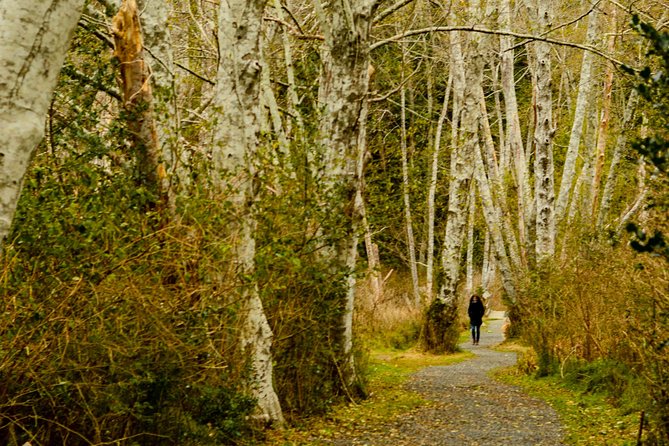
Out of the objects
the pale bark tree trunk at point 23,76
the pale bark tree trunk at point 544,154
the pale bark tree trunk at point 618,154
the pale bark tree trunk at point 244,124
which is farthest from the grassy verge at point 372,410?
the pale bark tree trunk at point 23,76

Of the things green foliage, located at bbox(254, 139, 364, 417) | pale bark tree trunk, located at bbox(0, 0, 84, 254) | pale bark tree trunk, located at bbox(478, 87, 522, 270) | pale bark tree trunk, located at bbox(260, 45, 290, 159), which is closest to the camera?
pale bark tree trunk, located at bbox(0, 0, 84, 254)

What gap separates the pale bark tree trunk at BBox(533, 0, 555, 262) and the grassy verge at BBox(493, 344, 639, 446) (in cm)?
500

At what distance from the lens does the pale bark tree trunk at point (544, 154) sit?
18.3 metres

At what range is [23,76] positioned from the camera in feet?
7.78

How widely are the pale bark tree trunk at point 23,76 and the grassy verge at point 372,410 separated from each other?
6359 mm

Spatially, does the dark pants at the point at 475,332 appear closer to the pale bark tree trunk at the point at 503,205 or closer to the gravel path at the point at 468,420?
the pale bark tree trunk at the point at 503,205

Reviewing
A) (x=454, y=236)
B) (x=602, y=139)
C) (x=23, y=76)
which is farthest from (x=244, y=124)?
(x=602, y=139)

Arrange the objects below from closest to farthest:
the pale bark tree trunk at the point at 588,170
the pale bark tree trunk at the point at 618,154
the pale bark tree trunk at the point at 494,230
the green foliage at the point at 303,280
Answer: the green foliage at the point at 303,280, the pale bark tree trunk at the point at 618,154, the pale bark tree trunk at the point at 588,170, the pale bark tree trunk at the point at 494,230

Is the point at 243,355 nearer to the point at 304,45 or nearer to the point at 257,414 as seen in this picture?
the point at 257,414

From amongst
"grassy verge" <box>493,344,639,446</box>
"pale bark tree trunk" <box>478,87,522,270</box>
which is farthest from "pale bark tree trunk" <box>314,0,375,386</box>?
"pale bark tree trunk" <box>478,87,522,270</box>

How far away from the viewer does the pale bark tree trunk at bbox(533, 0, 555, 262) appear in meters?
18.3

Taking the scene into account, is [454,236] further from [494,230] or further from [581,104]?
[581,104]

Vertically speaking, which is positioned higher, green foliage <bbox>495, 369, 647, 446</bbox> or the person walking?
the person walking

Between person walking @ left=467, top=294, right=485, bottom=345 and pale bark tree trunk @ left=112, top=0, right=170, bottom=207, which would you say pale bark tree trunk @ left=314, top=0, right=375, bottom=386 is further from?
person walking @ left=467, top=294, right=485, bottom=345
